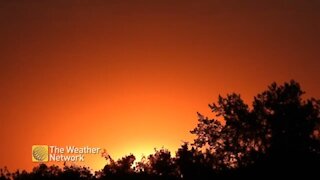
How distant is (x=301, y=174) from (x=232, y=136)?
16.2 metres

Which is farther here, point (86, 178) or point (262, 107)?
point (86, 178)

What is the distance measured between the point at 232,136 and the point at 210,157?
16.1 ft

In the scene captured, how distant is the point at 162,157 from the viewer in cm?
9219

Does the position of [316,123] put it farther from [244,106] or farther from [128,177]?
[128,177]

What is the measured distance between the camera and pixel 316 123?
7081 cm

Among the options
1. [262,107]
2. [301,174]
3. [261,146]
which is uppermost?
[262,107]

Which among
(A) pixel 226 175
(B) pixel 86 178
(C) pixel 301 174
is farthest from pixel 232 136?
(B) pixel 86 178

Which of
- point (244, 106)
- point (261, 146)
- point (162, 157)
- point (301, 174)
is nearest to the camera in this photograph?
point (301, 174)

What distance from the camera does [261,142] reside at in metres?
69.2

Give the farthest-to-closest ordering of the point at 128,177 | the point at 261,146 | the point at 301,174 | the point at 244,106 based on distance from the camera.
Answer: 1. the point at 128,177
2. the point at 244,106
3. the point at 261,146
4. the point at 301,174

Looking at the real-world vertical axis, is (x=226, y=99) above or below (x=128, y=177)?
above

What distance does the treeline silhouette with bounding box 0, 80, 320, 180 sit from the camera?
61.2 m

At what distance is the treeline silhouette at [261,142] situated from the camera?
201 ft

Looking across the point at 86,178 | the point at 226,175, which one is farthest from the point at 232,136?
the point at 86,178
